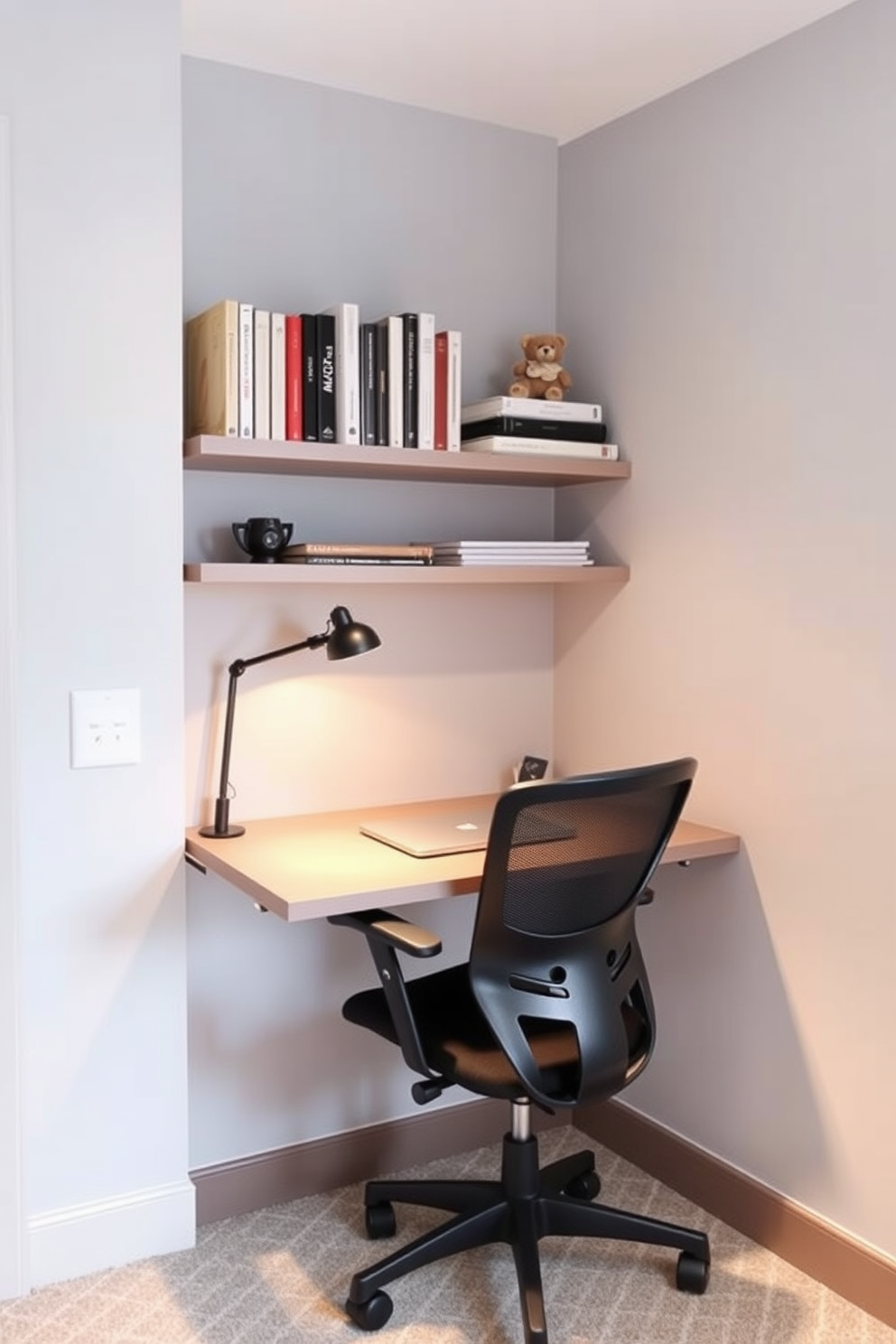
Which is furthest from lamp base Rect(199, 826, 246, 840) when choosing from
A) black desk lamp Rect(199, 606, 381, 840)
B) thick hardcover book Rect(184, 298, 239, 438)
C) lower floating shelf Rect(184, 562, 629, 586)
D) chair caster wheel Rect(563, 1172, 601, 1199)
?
chair caster wheel Rect(563, 1172, 601, 1199)

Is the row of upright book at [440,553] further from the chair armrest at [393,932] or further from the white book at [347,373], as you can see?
the chair armrest at [393,932]

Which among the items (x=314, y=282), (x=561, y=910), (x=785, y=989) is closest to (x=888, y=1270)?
(x=785, y=989)

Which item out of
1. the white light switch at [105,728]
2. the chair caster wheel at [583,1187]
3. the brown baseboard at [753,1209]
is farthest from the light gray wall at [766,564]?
the white light switch at [105,728]

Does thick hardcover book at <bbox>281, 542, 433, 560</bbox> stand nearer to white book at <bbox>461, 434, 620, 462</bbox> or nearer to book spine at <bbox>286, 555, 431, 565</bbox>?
book spine at <bbox>286, 555, 431, 565</bbox>

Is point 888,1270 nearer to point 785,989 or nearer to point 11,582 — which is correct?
point 785,989

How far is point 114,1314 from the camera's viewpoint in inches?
84.7

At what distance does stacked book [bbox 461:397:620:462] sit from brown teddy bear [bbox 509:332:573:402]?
6cm

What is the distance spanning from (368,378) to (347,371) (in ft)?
0.20

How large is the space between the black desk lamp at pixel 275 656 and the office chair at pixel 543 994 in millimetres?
429

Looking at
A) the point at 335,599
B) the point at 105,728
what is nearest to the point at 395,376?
the point at 335,599

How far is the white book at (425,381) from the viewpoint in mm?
2461

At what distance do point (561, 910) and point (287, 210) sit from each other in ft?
5.11

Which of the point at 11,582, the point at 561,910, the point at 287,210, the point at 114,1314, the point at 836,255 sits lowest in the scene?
the point at 114,1314

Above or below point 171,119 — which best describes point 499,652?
below
